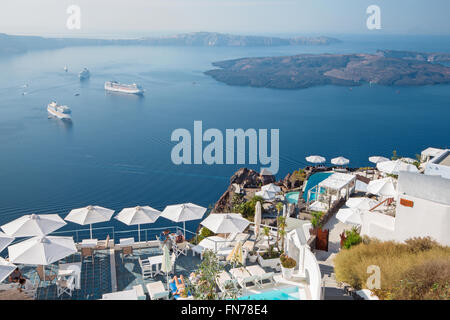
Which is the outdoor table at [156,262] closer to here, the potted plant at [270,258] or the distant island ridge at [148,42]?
the potted plant at [270,258]

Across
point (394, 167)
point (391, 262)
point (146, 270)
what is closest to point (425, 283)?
point (391, 262)

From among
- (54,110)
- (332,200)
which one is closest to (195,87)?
(54,110)

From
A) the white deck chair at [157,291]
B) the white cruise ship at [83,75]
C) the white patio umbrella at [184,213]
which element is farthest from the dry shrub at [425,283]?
the white cruise ship at [83,75]

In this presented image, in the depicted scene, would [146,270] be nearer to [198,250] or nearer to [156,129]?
[198,250]

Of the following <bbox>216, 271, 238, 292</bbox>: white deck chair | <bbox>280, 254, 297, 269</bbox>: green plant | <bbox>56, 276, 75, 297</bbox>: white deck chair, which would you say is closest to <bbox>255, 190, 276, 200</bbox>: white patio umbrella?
<bbox>216, 271, 238, 292</bbox>: white deck chair
